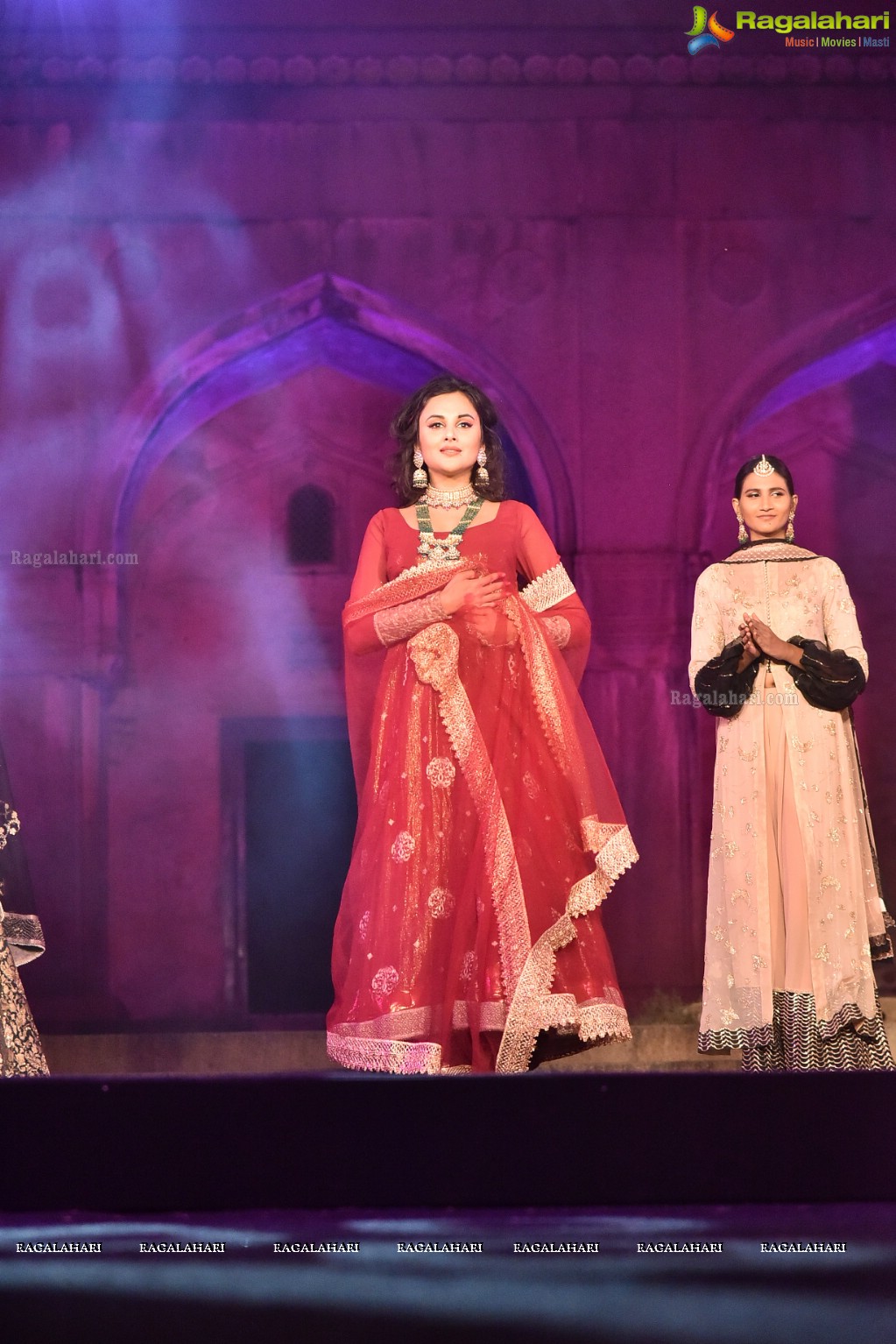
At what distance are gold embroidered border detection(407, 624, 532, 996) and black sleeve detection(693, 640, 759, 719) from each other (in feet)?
2.25

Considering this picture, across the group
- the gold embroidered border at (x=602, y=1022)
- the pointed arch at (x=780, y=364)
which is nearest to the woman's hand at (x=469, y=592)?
the gold embroidered border at (x=602, y=1022)

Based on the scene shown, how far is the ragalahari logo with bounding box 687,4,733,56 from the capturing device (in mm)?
4625

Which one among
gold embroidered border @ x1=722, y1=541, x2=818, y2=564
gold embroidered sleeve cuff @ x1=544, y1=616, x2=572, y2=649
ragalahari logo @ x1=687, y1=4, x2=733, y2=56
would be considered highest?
ragalahari logo @ x1=687, y1=4, x2=733, y2=56

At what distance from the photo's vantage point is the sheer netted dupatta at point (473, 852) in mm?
3830

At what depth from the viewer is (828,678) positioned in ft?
13.5

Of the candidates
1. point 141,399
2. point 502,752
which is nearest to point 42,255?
point 141,399

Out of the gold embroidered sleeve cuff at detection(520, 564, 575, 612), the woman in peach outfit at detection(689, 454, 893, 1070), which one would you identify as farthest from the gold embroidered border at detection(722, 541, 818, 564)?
the gold embroidered sleeve cuff at detection(520, 564, 575, 612)

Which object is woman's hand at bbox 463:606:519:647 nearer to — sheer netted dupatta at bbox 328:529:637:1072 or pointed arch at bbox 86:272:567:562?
sheer netted dupatta at bbox 328:529:637:1072

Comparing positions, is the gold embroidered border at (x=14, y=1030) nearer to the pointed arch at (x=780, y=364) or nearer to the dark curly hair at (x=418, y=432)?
the dark curly hair at (x=418, y=432)

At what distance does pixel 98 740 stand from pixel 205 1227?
2.43 m

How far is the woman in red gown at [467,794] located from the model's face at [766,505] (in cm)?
62

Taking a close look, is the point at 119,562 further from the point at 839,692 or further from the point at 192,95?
the point at 839,692

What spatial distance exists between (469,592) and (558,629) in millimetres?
311

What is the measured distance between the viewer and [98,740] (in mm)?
5016
